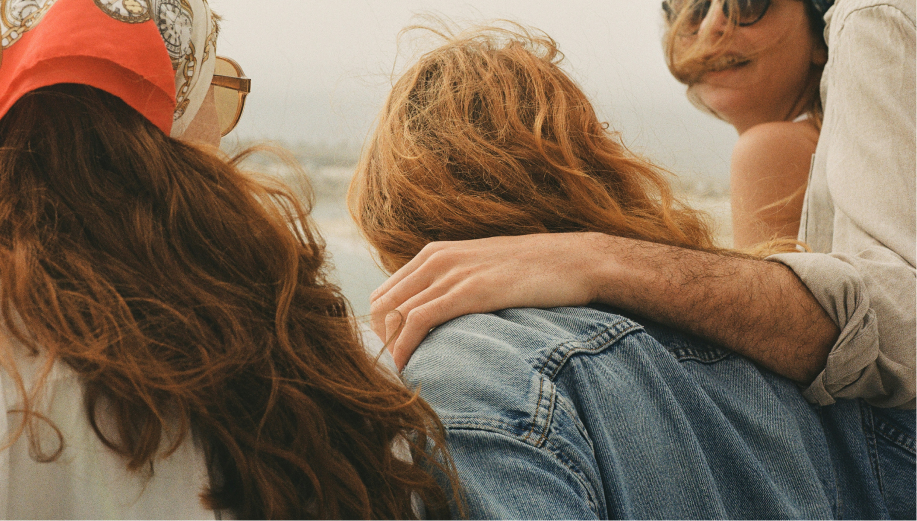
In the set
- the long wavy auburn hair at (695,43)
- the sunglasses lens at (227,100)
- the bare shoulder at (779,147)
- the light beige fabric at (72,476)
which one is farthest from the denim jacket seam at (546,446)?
the long wavy auburn hair at (695,43)

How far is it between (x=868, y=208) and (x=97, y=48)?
120 centimetres

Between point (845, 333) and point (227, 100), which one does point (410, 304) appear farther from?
point (845, 333)

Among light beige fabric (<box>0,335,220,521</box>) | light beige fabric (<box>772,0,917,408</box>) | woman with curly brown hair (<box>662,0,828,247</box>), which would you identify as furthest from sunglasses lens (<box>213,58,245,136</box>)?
woman with curly brown hair (<box>662,0,828,247</box>)

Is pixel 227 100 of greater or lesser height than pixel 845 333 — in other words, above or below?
above

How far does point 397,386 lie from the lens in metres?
0.69

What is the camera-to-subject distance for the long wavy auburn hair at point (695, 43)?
5.61 feet

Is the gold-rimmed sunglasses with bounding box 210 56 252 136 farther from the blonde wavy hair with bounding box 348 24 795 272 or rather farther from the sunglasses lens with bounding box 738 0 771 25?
the sunglasses lens with bounding box 738 0 771 25

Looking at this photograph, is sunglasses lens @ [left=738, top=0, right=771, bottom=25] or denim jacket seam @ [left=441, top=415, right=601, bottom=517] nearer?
denim jacket seam @ [left=441, top=415, right=601, bottom=517]

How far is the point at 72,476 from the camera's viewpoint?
54 cm

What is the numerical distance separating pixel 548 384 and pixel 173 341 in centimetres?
41

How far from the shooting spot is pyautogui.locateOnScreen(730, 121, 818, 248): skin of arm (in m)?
1.72

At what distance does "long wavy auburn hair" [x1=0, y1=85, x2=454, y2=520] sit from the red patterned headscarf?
0.02 meters

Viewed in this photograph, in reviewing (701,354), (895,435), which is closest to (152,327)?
(701,354)

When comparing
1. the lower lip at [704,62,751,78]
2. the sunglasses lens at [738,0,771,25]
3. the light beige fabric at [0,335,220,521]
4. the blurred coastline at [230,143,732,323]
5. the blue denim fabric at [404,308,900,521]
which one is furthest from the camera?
the lower lip at [704,62,751,78]
